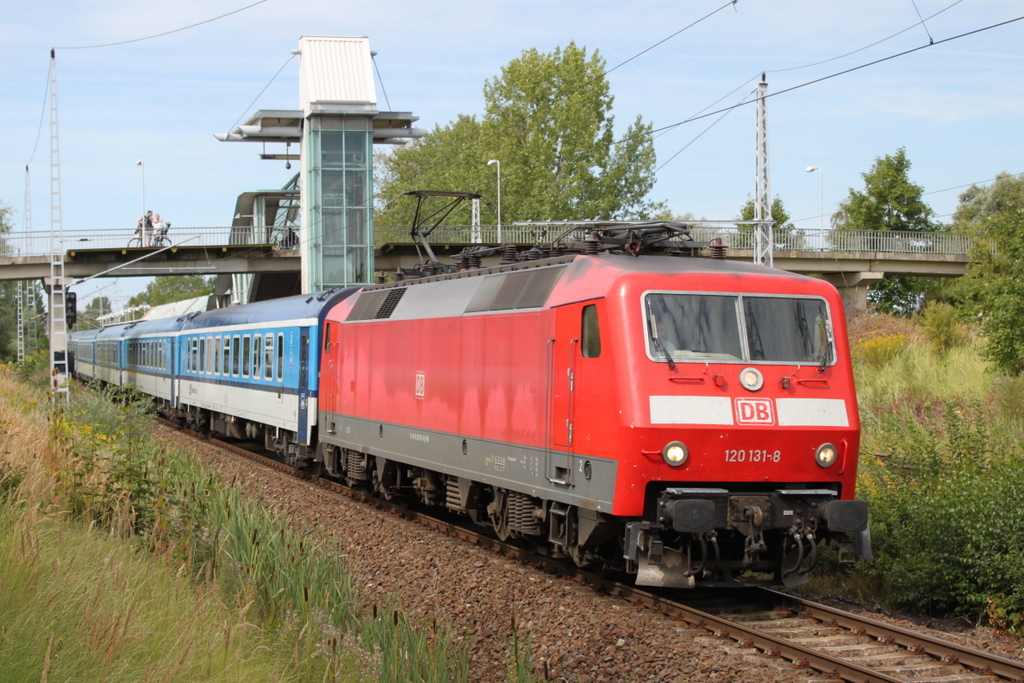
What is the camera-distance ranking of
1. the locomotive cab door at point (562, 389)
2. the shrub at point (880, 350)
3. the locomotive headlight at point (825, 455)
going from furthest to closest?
the shrub at point (880, 350), the locomotive cab door at point (562, 389), the locomotive headlight at point (825, 455)

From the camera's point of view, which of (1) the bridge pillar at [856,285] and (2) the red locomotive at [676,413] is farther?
(1) the bridge pillar at [856,285]

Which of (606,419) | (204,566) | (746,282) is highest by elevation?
(746,282)

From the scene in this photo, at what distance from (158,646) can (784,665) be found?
14.1ft

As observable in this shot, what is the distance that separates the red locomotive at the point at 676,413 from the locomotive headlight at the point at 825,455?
0.02 metres

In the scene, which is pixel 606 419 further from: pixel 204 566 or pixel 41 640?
pixel 41 640

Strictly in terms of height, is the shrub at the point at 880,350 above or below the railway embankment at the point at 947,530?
above

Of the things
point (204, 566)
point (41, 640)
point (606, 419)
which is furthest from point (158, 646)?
point (606, 419)

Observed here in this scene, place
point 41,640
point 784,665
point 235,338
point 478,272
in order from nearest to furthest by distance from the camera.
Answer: point 41,640, point 784,665, point 478,272, point 235,338

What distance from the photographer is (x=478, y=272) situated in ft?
39.3

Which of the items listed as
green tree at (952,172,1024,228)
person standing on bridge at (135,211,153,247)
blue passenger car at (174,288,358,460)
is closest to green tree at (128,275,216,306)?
person standing on bridge at (135,211,153,247)

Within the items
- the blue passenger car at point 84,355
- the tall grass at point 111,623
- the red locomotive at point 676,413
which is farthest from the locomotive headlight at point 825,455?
the blue passenger car at point 84,355

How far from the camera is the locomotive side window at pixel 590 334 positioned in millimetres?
8898

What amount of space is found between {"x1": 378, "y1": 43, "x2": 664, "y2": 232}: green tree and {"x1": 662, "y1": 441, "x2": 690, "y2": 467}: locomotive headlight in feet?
126

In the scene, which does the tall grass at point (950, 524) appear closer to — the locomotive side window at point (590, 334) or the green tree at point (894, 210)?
the locomotive side window at point (590, 334)
